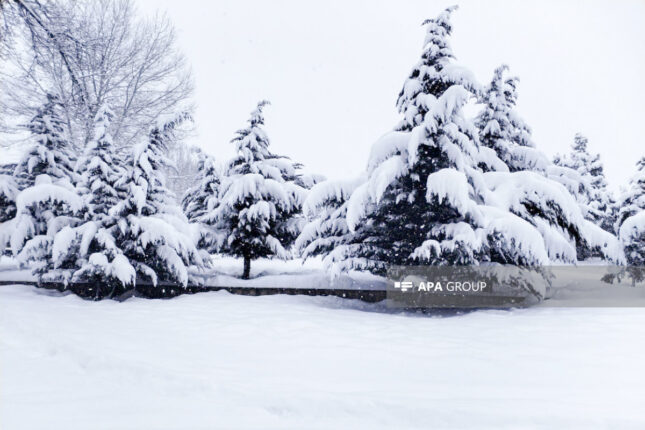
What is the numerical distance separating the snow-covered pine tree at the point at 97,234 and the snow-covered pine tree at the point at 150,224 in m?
0.33

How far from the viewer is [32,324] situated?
5531 mm

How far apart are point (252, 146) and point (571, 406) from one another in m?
11.4

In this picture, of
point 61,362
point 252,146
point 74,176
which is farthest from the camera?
point 252,146

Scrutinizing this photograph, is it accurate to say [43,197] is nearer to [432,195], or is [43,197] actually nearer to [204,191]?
[204,191]

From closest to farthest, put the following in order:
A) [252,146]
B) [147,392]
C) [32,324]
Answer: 1. [147,392]
2. [32,324]
3. [252,146]

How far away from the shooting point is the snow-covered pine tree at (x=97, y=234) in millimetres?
Answer: 8562

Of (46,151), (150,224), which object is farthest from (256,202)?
(46,151)

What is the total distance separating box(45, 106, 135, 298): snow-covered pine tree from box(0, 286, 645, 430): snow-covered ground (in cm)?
180

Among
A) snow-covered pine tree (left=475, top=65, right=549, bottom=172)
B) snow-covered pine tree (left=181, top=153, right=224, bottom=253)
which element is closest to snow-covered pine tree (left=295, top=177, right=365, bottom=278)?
snow-covered pine tree (left=475, top=65, right=549, bottom=172)

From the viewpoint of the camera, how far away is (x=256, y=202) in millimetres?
12109

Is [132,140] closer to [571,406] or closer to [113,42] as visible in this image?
[113,42]

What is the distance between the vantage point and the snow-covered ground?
297cm

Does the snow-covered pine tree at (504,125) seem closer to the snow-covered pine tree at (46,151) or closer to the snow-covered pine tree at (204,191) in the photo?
the snow-covered pine tree at (204,191)

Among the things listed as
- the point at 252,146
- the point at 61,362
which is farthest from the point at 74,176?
the point at 61,362
